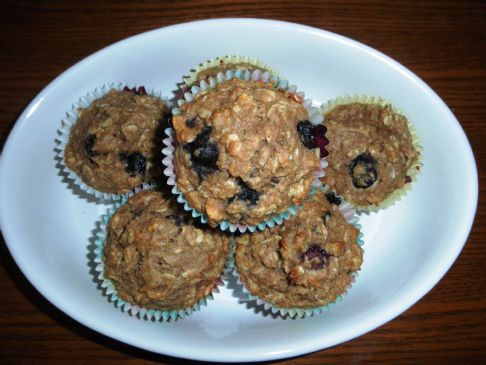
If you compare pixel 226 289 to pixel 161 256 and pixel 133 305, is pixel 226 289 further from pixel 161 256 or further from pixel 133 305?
pixel 161 256

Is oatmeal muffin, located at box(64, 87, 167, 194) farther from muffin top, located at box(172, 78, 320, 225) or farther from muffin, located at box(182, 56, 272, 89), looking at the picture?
muffin top, located at box(172, 78, 320, 225)

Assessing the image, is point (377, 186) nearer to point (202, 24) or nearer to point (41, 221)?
point (202, 24)

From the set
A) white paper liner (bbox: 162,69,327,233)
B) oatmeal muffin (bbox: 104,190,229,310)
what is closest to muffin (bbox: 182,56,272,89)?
white paper liner (bbox: 162,69,327,233)

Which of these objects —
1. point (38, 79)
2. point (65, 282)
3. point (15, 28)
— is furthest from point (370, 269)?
point (15, 28)

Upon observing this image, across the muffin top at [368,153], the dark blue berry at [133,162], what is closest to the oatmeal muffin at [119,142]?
the dark blue berry at [133,162]

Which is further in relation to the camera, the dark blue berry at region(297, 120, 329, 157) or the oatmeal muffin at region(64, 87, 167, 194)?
the oatmeal muffin at region(64, 87, 167, 194)

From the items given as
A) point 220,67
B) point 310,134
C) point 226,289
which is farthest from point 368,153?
point 226,289
